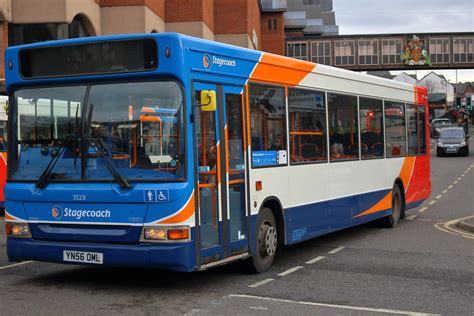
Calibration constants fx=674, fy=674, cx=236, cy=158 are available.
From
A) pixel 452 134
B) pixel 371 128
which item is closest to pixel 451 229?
pixel 371 128

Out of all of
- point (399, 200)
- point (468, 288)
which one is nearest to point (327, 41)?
point (399, 200)

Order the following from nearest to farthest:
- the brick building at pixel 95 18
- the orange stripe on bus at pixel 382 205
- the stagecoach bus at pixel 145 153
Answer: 1. the stagecoach bus at pixel 145 153
2. the orange stripe on bus at pixel 382 205
3. the brick building at pixel 95 18

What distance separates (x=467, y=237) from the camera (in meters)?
12.1

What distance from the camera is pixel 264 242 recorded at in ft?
27.6

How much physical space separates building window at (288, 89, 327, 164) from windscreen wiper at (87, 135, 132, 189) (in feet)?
9.47

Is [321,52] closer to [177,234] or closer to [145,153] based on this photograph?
[145,153]

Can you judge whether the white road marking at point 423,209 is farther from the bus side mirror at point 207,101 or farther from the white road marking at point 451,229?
the bus side mirror at point 207,101

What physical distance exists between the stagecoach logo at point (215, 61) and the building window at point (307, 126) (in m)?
1.50

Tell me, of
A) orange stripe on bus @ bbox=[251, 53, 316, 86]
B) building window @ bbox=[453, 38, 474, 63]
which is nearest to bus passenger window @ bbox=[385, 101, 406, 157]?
orange stripe on bus @ bbox=[251, 53, 316, 86]

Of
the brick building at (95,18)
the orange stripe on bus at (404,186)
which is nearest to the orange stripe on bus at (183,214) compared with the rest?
the orange stripe on bus at (404,186)

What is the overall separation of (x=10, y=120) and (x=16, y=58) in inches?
28.2

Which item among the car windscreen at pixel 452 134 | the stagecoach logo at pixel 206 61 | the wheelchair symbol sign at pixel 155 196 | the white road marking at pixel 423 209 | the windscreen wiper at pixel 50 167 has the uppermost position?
the car windscreen at pixel 452 134

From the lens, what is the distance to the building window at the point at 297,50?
8431 cm

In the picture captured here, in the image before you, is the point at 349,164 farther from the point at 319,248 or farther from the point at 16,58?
the point at 16,58
